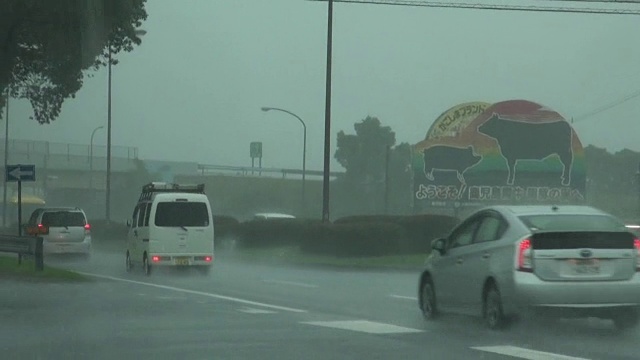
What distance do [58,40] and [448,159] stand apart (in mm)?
30345

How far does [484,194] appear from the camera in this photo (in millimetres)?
56406

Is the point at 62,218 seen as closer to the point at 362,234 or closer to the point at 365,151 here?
the point at 362,234

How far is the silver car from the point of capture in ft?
46.5

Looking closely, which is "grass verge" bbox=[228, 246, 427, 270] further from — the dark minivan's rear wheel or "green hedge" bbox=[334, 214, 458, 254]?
the dark minivan's rear wheel

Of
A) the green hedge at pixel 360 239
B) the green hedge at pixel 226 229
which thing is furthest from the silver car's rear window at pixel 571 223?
the green hedge at pixel 226 229

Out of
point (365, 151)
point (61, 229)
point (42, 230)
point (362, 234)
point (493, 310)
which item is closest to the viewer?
point (493, 310)

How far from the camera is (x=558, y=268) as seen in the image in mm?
14297

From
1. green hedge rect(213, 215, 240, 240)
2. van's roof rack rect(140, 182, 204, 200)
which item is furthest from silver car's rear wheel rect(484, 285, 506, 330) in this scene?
green hedge rect(213, 215, 240, 240)

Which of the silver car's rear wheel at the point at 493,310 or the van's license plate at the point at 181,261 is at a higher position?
the silver car's rear wheel at the point at 493,310

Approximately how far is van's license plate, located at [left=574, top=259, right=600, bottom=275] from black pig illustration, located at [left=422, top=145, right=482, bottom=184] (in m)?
41.3

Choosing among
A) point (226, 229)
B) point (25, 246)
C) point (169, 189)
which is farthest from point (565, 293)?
point (226, 229)

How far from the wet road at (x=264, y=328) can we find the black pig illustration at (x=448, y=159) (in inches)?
1202

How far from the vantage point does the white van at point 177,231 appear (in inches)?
1172

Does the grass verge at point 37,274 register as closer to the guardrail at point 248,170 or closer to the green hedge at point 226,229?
the green hedge at point 226,229
